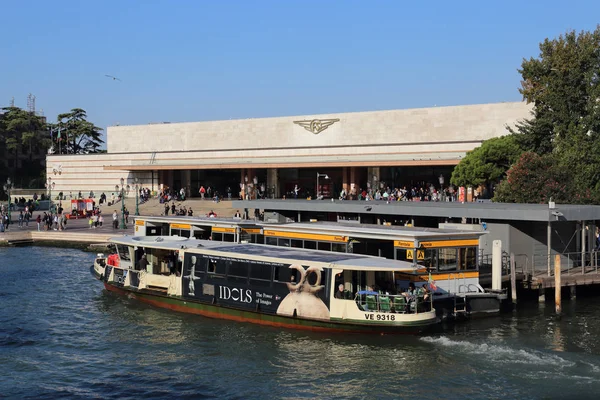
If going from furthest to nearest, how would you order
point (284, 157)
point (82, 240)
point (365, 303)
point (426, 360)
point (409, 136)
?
point (284, 157), point (409, 136), point (82, 240), point (365, 303), point (426, 360)

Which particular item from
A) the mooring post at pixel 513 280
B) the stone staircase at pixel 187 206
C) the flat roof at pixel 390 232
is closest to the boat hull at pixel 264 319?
the flat roof at pixel 390 232

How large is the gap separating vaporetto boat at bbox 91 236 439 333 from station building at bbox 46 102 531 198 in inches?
1457

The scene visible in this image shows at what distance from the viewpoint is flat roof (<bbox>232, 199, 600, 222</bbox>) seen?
3306cm

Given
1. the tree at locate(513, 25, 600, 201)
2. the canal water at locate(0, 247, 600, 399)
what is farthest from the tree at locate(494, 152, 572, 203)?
the canal water at locate(0, 247, 600, 399)

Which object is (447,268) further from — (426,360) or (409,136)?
(409,136)

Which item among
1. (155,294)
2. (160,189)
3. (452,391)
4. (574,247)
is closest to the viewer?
(452,391)

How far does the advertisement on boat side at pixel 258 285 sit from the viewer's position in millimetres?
26484

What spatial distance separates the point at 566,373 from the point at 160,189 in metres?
71.1

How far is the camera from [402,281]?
1105 inches

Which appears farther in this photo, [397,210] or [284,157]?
[284,157]

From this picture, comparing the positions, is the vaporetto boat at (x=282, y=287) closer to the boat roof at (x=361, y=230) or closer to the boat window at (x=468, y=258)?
the boat roof at (x=361, y=230)

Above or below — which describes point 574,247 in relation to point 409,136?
below

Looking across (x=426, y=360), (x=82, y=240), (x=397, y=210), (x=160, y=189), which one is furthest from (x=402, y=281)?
(x=160, y=189)

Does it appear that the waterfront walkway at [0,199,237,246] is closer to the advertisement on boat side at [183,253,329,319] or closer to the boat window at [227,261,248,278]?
the advertisement on boat side at [183,253,329,319]
